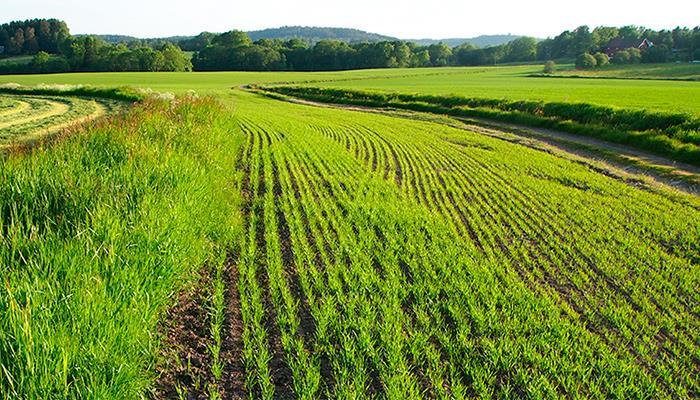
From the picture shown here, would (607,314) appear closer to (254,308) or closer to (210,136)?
Result: (254,308)

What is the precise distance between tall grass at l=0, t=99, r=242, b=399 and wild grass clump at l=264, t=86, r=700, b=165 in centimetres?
1801

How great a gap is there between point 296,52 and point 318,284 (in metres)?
106

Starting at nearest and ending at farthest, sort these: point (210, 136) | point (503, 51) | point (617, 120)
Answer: point (210, 136)
point (617, 120)
point (503, 51)

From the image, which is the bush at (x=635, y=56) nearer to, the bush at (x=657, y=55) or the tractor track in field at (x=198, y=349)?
the bush at (x=657, y=55)

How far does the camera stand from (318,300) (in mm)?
7051

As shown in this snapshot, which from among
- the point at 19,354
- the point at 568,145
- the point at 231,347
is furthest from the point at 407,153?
the point at 19,354

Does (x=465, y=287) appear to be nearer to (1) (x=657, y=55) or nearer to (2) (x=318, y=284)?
(2) (x=318, y=284)

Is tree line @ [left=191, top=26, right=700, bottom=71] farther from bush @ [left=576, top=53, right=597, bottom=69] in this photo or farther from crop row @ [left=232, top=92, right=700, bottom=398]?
crop row @ [left=232, top=92, right=700, bottom=398]

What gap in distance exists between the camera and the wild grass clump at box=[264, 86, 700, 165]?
64.9 feet

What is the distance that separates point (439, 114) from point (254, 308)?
98.8 ft

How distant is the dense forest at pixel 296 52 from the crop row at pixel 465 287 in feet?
265

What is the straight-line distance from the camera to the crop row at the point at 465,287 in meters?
5.43

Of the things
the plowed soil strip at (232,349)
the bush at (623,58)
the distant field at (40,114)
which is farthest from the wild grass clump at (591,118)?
the bush at (623,58)

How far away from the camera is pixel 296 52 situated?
352 feet
